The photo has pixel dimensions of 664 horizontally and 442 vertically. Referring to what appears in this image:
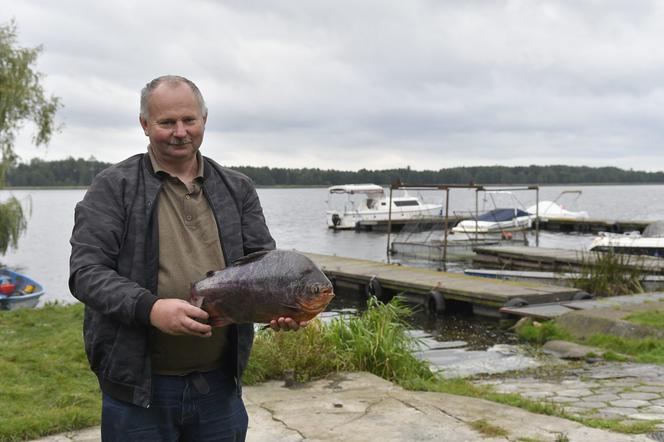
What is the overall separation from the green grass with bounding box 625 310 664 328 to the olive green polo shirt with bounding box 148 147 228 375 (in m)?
9.96

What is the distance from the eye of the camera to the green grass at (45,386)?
5.09 metres

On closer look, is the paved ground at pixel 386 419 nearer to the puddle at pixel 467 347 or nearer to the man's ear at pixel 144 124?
the man's ear at pixel 144 124

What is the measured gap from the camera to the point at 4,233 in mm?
24203

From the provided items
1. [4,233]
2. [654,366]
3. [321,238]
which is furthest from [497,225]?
[654,366]

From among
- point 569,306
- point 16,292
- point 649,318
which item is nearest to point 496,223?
point 569,306

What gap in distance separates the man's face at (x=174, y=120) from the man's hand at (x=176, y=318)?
58 centimetres

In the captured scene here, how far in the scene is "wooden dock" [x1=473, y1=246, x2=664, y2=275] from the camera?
2239 cm

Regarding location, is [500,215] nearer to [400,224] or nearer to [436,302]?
[400,224]

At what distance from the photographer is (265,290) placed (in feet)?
8.06

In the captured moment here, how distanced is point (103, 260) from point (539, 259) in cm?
2558

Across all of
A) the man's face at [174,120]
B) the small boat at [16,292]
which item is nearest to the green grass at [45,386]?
the man's face at [174,120]

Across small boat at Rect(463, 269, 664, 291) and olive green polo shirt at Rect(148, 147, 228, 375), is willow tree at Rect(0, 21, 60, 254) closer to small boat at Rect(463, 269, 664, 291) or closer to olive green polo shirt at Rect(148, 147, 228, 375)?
small boat at Rect(463, 269, 664, 291)

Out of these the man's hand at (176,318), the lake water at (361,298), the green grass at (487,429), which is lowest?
the lake water at (361,298)

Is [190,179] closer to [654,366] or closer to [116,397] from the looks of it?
[116,397]
